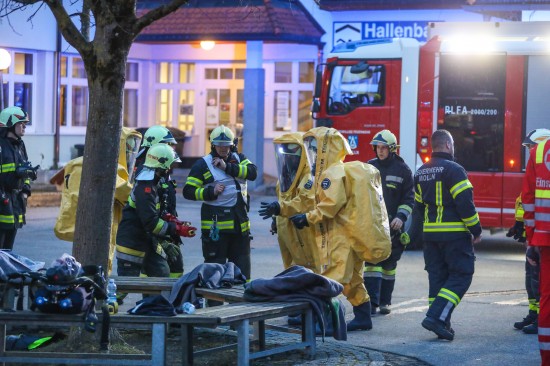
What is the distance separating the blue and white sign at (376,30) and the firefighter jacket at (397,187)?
51.0 ft

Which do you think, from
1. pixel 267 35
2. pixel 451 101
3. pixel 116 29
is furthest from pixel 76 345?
pixel 267 35

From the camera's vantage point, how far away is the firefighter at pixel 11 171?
35.0ft

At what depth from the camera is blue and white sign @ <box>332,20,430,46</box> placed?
26.3 meters

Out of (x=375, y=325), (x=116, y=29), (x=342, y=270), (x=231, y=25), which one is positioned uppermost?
(x=231, y=25)

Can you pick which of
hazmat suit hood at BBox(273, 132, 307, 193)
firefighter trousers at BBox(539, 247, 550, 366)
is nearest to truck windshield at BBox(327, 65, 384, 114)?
hazmat suit hood at BBox(273, 132, 307, 193)

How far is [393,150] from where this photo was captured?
11.2 metres

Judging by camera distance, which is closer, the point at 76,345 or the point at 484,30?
the point at 76,345

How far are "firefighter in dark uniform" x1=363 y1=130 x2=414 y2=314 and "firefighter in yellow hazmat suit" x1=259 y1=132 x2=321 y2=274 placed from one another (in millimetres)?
1099

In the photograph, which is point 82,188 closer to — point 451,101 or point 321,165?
point 321,165

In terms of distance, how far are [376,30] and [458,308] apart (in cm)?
1641

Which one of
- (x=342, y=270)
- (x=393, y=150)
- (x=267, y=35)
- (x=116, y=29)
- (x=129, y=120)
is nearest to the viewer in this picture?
(x=116, y=29)

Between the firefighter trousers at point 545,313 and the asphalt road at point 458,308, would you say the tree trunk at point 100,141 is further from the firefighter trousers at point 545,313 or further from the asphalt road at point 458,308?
the firefighter trousers at point 545,313

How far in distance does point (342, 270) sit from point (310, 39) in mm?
17802

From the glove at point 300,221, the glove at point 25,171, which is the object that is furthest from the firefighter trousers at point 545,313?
the glove at point 25,171
